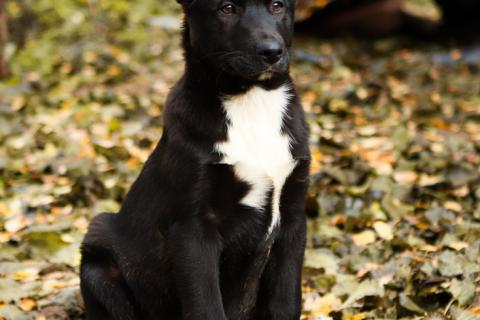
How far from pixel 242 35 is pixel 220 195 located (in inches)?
26.3

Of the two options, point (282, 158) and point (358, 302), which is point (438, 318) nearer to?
point (358, 302)

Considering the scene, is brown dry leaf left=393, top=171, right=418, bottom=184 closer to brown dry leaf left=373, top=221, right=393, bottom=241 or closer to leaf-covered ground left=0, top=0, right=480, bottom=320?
leaf-covered ground left=0, top=0, right=480, bottom=320

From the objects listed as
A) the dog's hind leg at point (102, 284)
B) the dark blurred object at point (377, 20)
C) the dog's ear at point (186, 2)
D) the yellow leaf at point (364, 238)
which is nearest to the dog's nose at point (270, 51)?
the dog's ear at point (186, 2)

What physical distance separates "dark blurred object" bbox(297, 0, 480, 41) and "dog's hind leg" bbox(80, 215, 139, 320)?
24.0 feet

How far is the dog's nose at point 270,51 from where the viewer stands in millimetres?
3150

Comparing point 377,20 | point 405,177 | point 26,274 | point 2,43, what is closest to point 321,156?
point 405,177

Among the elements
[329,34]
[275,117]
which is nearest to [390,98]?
[329,34]

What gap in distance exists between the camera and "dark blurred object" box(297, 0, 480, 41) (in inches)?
412

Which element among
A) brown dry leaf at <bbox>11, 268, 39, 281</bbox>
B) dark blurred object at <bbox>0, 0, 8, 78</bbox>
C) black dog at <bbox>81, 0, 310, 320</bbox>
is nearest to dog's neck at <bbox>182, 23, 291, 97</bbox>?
black dog at <bbox>81, 0, 310, 320</bbox>

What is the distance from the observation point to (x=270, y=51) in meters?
3.15

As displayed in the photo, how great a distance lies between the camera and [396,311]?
384 cm

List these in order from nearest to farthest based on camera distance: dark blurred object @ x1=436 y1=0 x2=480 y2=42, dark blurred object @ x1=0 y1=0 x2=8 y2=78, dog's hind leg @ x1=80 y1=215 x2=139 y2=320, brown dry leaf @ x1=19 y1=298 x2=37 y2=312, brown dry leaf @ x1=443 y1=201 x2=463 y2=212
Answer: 1. dog's hind leg @ x1=80 y1=215 x2=139 y2=320
2. brown dry leaf @ x1=19 y1=298 x2=37 y2=312
3. brown dry leaf @ x1=443 y1=201 x2=463 y2=212
4. dark blurred object @ x1=0 y1=0 x2=8 y2=78
5. dark blurred object @ x1=436 y1=0 x2=480 y2=42

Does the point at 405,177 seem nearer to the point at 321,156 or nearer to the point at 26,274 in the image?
the point at 321,156

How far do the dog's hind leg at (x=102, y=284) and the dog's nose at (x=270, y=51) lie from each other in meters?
1.13
